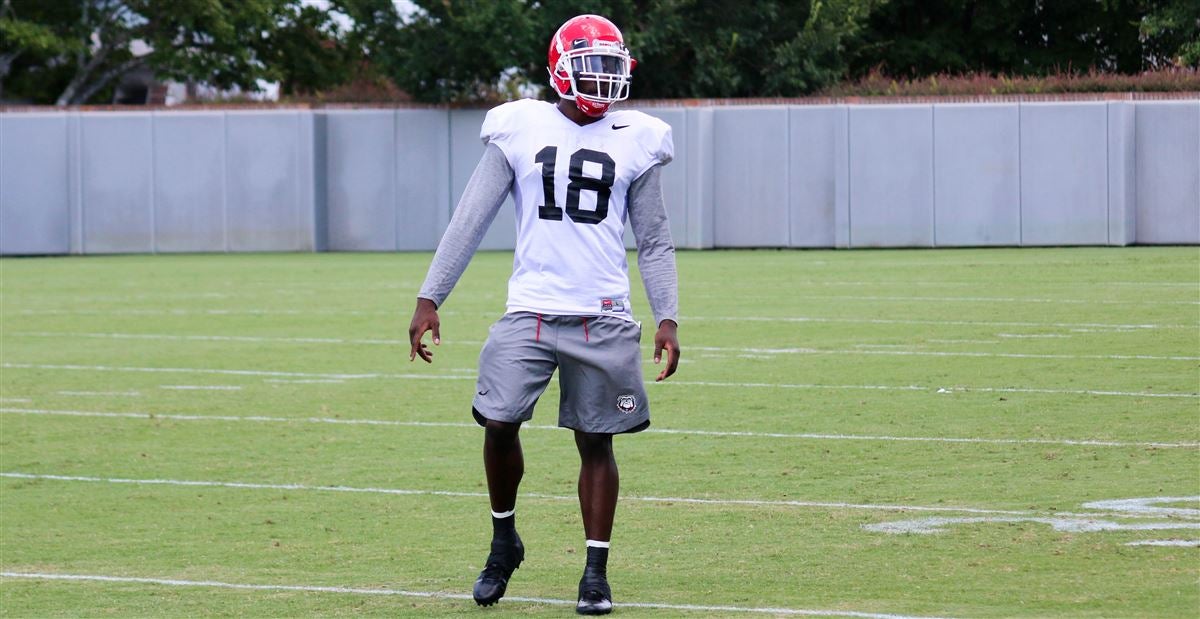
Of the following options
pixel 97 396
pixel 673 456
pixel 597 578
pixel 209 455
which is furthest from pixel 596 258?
pixel 97 396

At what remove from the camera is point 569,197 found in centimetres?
623

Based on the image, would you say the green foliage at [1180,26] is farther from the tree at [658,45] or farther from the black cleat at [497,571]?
the black cleat at [497,571]

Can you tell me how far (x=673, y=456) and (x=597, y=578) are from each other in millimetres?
3805

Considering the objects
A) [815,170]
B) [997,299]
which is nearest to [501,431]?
[997,299]

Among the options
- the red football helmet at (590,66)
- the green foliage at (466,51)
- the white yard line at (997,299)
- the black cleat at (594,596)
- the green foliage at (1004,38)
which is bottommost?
the black cleat at (594,596)

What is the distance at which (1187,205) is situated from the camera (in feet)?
105

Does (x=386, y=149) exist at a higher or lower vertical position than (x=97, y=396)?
higher

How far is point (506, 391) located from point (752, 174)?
28.3 meters

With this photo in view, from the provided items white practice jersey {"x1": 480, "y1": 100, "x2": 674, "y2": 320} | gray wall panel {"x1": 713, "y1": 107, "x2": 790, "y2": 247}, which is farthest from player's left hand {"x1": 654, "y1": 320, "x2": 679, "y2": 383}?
gray wall panel {"x1": 713, "y1": 107, "x2": 790, "y2": 247}

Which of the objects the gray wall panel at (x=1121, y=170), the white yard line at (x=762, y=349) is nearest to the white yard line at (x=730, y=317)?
the white yard line at (x=762, y=349)

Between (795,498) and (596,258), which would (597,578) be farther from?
(795,498)

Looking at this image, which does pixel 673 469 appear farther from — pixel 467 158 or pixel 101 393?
pixel 467 158

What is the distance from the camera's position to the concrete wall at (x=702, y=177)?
32.3 metres

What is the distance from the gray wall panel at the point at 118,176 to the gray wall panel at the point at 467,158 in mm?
6061
